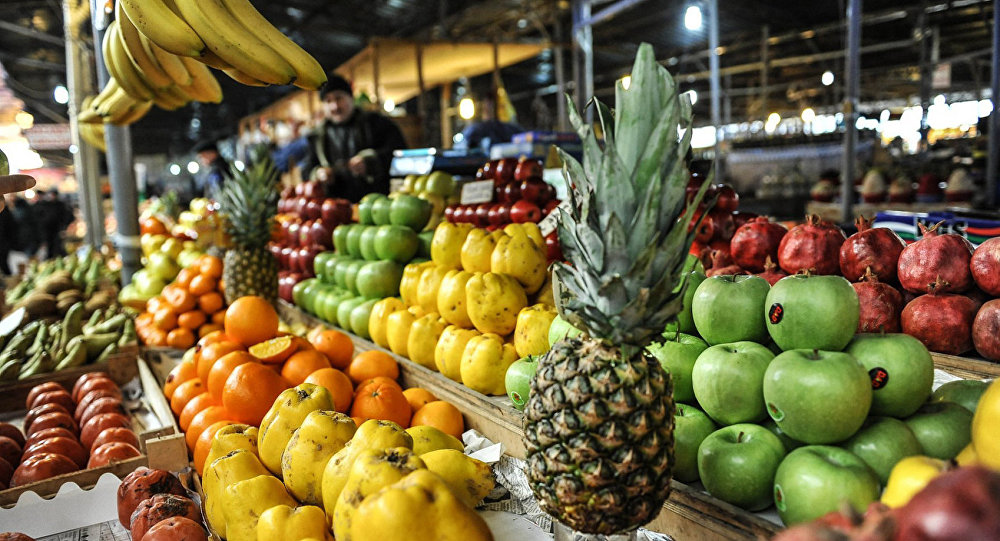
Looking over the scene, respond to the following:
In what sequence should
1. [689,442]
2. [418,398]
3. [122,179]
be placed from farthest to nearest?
1. [122,179]
2. [418,398]
3. [689,442]

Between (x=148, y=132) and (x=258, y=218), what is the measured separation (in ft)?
120

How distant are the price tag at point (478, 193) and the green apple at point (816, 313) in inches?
92.9

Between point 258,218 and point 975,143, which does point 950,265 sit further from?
point 975,143

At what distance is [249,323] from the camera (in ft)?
10.2

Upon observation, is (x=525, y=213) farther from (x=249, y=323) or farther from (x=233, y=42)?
(x=233, y=42)

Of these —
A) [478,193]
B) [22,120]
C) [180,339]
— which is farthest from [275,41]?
[22,120]

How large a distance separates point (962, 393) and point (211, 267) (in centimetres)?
441

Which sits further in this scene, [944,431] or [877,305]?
[877,305]

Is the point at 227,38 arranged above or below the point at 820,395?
above

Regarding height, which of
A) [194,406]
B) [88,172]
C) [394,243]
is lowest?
[194,406]

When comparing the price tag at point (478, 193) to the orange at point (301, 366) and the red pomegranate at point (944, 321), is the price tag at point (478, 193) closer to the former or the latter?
the orange at point (301, 366)

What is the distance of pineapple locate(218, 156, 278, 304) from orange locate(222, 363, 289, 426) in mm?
1909

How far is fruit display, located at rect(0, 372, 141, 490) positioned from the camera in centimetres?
238

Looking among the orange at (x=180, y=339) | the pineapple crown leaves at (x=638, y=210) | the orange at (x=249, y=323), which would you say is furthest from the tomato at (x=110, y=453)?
the pineapple crown leaves at (x=638, y=210)
